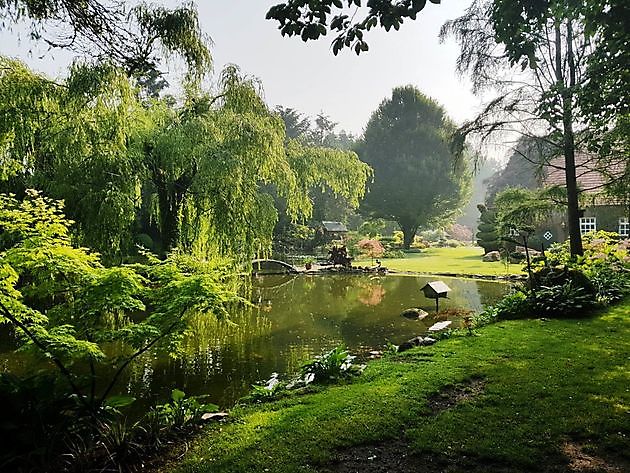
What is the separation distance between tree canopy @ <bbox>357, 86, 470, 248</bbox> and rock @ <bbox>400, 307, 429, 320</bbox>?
22.1m

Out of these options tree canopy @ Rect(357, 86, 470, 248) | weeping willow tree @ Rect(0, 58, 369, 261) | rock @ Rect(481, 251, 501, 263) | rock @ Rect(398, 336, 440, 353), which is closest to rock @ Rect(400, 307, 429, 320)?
rock @ Rect(398, 336, 440, 353)

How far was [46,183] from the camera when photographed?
25.7 ft

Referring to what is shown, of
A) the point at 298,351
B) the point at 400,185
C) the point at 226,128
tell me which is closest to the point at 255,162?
the point at 226,128

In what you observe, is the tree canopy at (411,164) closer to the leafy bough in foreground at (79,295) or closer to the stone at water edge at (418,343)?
the stone at water edge at (418,343)

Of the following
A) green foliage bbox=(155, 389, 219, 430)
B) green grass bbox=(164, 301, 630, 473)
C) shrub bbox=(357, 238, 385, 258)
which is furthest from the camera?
shrub bbox=(357, 238, 385, 258)

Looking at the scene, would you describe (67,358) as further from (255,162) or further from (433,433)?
(255,162)

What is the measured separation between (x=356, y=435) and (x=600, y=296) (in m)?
7.08

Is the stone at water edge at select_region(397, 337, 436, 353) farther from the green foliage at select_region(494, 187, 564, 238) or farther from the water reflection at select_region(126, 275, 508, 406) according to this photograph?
the green foliage at select_region(494, 187, 564, 238)

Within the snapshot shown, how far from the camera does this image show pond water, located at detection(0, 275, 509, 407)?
6.25 meters

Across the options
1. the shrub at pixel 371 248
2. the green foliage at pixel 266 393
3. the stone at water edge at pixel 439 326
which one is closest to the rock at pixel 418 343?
the stone at water edge at pixel 439 326

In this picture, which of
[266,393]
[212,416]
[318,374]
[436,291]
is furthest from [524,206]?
[212,416]

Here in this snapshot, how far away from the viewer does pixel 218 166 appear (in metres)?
8.19

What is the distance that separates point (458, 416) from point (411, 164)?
30.0 meters

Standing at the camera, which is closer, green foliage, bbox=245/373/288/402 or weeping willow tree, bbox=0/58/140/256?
green foliage, bbox=245/373/288/402
